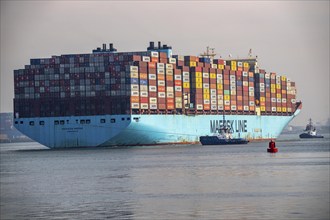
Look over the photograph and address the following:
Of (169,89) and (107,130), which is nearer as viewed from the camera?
(107,130)

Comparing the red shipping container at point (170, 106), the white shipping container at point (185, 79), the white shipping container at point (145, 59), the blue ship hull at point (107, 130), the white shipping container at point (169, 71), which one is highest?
the white shipping container at point (145, 59)

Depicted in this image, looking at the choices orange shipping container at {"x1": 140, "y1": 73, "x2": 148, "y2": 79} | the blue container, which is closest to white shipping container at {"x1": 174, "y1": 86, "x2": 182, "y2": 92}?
the blue container

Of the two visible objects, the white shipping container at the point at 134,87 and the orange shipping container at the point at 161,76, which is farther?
the orange shipping container at the point at 161,76

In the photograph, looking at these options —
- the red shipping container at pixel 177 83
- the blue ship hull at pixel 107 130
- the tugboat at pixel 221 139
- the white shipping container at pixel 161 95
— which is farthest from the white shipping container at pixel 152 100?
the tugboat at pixel 221 139

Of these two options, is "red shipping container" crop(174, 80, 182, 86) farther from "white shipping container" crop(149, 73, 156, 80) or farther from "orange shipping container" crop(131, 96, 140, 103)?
"orange shipping container" crop(131, 96, 140, 103)

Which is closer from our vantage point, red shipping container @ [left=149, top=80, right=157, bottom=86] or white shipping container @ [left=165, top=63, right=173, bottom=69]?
red shipping container @ [left=149, top=80, right=157, bottom=86]

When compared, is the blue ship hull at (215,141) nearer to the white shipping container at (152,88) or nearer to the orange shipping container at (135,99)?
the white shipping container at (152,88)

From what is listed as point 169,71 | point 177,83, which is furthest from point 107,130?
point 177,83

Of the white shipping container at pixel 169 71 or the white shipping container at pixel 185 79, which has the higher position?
the white shipping container at pixel 169 71

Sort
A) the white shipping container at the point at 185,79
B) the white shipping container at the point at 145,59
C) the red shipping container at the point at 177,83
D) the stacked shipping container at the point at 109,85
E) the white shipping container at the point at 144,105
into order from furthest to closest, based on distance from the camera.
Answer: the white shipping container at the point at 185,79 < the red shipping container at the point at 177,83 < the white shipping container at the point at 145,59 < the white shipping container at the point at 144,105 < the stacked shipping container at the point at 109,85

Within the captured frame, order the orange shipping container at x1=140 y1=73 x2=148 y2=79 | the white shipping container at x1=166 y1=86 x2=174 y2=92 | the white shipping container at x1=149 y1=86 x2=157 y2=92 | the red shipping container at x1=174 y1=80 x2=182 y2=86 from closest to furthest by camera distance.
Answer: the orange shipping container at x1=140 y1=73 x2=148 y2=79
the white shipping container at x1=149 y1=86 x2=157 y2=92
the white shipping container at x1=166 y1=86 x2=174 y2=92
the red shipping container at x1=174 y1=80 x2=182 y2=86

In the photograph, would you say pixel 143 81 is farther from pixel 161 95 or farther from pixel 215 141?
pixel 215 141

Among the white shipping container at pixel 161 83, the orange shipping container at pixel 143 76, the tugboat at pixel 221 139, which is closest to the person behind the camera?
the orange shipping container at pixel 143 76

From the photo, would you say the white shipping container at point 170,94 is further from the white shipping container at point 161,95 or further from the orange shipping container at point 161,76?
the orange shipping container at point 161,76
